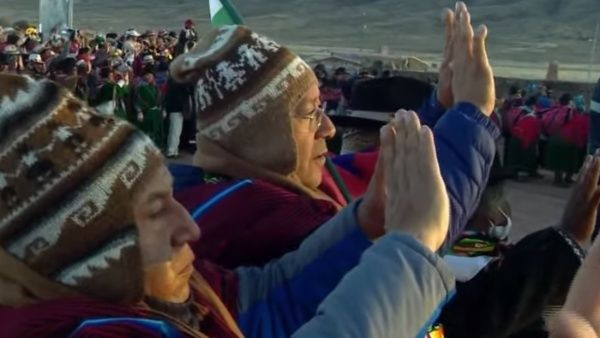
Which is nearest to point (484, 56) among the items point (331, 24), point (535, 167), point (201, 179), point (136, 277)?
point (201, 179)

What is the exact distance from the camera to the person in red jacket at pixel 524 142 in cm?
1473

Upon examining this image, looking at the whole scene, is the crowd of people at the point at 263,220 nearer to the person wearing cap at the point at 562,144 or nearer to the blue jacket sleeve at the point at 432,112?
the blue jacket sleeve at the point at 432,112

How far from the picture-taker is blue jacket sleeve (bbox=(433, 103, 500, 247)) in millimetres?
2328

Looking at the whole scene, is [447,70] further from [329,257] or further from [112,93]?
[112,93]

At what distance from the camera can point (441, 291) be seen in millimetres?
1746

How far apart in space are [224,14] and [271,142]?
1.22 metres

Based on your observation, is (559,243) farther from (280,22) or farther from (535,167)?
(280,22)

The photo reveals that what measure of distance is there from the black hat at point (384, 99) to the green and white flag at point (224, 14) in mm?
760

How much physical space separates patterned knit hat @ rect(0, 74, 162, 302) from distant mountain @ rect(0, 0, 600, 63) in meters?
35.3

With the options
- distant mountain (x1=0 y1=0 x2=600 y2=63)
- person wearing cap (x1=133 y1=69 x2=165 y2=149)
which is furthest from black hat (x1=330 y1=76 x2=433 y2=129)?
distant mountain (x1=0 y1=0 x2=600 y2=63)

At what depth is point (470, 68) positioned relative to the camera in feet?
8.13

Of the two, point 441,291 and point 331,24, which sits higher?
point 441,291

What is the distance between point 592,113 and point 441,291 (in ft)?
6.82

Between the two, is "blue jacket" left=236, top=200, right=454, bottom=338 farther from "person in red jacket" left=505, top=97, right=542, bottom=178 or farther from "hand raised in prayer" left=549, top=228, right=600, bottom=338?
"person in red jacket" left=505, top=97, right=542, bottom=178
